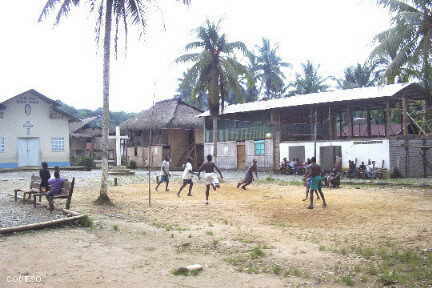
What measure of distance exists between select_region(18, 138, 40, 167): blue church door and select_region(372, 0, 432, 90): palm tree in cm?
2472

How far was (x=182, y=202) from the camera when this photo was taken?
42.9 ft

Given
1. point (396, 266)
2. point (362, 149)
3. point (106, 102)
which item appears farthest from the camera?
point (362, 149)

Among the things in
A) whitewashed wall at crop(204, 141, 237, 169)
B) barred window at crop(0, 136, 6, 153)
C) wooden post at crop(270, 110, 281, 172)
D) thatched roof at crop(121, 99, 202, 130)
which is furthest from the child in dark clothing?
thatched roof at crop(121, 99, 202, 130)

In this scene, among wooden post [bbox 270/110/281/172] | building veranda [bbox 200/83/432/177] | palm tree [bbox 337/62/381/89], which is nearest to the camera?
building veranda [bbox 200/83/432/177]

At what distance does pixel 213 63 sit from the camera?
2577 centimetres

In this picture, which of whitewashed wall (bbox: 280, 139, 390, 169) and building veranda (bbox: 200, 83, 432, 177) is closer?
whitewashed wall (bbox: 280, 139, 390, 169)

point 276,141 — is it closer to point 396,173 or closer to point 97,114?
point 396,173

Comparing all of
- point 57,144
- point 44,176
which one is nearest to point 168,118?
point 57,144

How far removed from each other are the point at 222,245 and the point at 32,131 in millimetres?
27431

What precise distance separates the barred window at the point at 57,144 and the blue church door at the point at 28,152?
3.52 feet

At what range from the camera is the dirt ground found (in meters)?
5.32

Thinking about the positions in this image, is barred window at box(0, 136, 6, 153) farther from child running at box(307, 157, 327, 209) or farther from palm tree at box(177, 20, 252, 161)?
child running at box(307, 157, 327, 209)

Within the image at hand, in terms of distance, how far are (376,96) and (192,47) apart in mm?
10808

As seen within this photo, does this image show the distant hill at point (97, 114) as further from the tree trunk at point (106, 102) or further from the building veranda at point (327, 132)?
the tree trunk at point (106, 102)
